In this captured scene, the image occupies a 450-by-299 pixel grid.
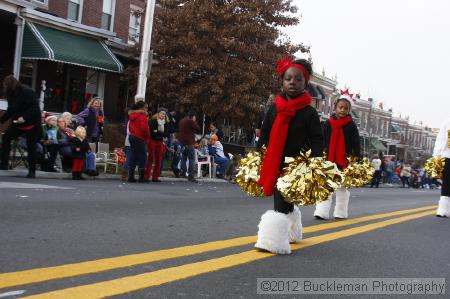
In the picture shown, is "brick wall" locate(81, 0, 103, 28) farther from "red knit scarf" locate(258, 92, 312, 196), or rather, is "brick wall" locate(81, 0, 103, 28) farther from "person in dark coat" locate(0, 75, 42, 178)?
"red knit scarf" locate(258, 92, 312, 196)

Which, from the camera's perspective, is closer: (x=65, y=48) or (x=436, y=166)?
(x=436, y=166)

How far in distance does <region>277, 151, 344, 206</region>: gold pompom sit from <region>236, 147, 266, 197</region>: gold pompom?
416 mm

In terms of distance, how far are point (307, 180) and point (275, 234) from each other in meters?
0.54

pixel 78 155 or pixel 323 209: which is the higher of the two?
pixel 78 155

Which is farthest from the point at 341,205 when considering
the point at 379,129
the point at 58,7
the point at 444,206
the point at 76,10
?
the point at 379,129

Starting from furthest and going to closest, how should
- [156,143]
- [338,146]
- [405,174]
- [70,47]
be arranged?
1. [405,174]
2. [70,47]
3. [156,143]
4. [338,146]

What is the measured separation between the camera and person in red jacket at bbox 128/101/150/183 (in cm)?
1276

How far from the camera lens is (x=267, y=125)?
5.48 meters

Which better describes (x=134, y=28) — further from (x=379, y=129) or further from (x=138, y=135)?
(x=379, y=129)

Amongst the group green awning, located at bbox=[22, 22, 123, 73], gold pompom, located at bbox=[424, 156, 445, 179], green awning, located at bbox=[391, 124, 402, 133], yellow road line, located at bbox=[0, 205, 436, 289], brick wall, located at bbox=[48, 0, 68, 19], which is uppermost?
green awning, located at bbox=[391, 124, 402, 133]

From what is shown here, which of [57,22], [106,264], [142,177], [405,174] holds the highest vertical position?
[57,22]

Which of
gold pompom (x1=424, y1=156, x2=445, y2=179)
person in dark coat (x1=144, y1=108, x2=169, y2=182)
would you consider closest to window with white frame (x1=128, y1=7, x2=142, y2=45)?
person in dark coat (x1=144, y1=108, x2=169, y2=182)

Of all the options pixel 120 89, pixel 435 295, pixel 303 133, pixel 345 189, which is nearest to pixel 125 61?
pixel 120 89

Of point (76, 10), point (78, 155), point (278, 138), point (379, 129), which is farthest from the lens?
point (379, 129)
